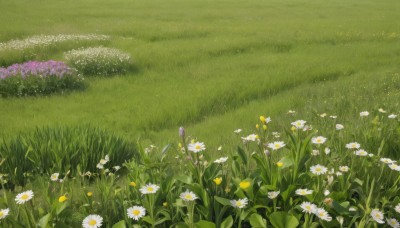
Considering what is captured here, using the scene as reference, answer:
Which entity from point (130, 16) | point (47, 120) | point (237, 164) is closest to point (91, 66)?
point (47, 120)

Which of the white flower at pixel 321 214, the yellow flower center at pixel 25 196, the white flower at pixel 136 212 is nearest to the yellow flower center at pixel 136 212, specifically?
the white flower at pixel 136 212

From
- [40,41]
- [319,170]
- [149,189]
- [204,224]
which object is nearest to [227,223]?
[204,224]

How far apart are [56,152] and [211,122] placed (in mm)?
2933

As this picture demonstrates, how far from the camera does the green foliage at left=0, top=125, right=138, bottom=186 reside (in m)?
4.61

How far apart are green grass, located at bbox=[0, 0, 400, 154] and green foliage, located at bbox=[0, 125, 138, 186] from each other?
33.7 inches

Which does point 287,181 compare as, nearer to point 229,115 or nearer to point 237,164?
point 237,164

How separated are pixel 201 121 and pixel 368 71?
18.9 ft

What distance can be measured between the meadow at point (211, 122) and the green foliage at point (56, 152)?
0.7 inches

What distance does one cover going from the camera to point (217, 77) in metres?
9.96

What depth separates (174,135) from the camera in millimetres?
6262

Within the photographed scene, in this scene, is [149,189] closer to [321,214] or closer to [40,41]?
[321,214]

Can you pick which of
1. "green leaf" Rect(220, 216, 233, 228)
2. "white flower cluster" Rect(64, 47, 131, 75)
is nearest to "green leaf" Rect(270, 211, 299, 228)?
"green leaf" Rect(220, 216, 233, 228)

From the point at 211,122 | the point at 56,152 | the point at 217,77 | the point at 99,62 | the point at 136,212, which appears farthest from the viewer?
the point at 99,62

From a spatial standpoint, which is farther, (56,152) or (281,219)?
(56,152)
